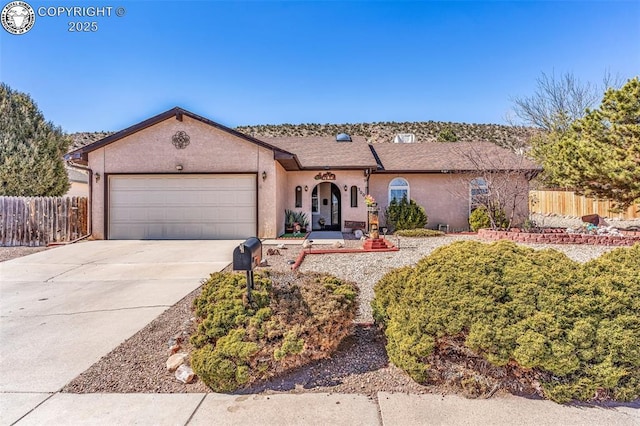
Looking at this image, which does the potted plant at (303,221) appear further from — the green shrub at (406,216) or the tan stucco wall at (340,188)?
the green shrub at (406,216)

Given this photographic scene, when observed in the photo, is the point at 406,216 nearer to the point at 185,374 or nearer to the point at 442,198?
the point at 442,198

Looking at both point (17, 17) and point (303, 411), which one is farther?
point (17, 17)

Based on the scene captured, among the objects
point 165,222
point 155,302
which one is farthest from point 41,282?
point 165,222

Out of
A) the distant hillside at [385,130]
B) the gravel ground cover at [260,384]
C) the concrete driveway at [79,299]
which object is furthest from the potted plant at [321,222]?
the distant hillside at [385,130]

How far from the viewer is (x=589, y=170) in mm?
13266

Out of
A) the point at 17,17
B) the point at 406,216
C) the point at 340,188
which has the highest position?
the point at 17,17

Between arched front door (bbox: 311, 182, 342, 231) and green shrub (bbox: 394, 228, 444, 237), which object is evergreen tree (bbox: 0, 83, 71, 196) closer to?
arched front door (bbox: 311, 182, 342, 231)

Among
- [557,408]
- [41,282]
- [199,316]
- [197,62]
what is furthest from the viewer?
[197,62]

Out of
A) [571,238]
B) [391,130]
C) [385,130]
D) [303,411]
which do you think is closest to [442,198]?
[571,238]

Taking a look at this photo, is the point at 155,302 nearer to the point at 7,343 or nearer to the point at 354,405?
the point at 7,343

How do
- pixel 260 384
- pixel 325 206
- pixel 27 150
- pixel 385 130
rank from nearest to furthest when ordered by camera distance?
pixel 260 384 < pixel 27 150 < pixel 325 206 < pixel 385 130

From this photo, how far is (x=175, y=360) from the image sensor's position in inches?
137

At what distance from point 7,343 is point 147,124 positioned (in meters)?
10.5

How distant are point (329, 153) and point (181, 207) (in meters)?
7.43
